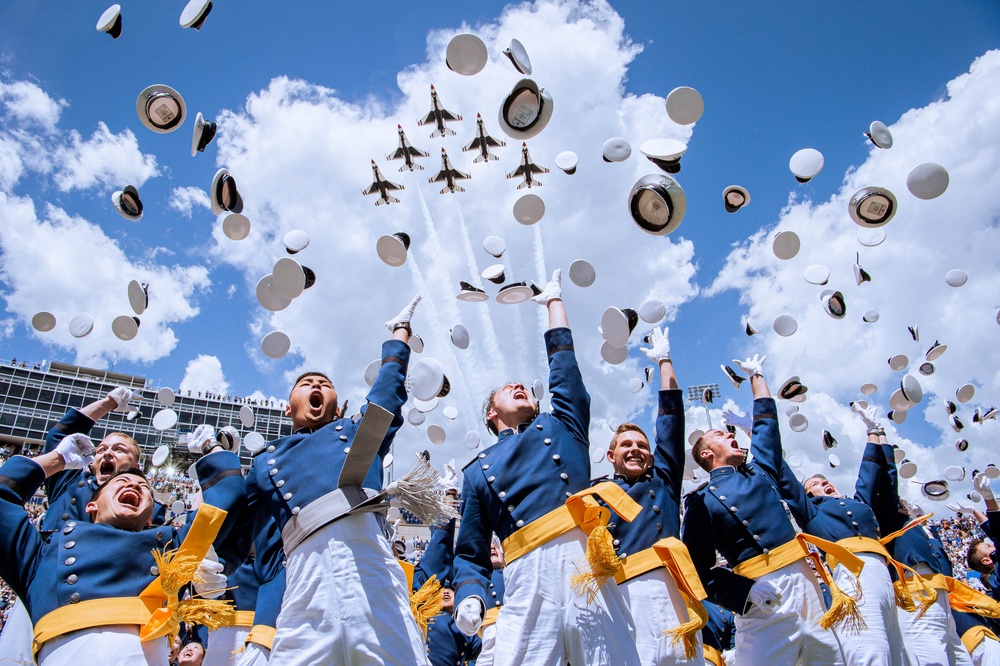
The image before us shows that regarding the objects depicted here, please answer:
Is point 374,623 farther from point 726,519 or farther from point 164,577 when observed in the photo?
point 726,519

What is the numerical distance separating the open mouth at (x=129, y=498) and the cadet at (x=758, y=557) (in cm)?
430

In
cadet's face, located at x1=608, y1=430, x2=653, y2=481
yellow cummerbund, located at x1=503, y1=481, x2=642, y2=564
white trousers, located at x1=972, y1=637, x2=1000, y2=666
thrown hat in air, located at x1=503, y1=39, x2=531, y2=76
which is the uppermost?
thrown hat in air, located at x1=503, y1=39, x2=531, y2=76

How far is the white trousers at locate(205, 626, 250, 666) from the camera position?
17.6 feet

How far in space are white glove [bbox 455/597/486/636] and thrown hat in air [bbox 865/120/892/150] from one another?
9276 millimetres

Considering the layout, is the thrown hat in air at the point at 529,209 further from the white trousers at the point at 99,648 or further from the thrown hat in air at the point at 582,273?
the white trousers at the point at 99,648

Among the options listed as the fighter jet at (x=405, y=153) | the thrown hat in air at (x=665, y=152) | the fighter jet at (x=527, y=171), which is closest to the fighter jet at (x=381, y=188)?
the fighter jet at (x=405, y=153)

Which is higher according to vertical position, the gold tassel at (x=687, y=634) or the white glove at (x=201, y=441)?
the white glove at (x=201, y=441)

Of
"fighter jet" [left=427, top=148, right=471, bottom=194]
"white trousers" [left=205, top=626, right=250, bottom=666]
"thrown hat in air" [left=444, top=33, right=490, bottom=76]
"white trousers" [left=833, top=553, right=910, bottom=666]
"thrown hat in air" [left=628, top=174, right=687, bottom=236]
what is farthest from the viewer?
"fighter jet" [left=427, top=148, right=471, bottom=194]

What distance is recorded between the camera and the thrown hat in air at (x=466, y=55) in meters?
8.33

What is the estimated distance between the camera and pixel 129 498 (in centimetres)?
414

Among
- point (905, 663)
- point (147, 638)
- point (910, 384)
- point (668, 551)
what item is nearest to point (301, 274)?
point (147, 638)

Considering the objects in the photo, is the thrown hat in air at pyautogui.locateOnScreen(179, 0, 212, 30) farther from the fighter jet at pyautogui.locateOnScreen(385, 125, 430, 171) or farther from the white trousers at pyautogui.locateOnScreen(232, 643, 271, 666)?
the fighter jet at pyautogui.locateOnScreen(385, 125, 430, 171)

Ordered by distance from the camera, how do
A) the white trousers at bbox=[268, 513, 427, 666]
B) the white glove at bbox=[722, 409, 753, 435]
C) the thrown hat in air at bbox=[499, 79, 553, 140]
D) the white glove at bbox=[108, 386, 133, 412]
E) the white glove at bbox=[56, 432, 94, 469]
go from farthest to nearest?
1. the thrown hat in air at bbox=[499, 79, 553, 140]
2. the white glove at bbox=[722, 409, 753, 435]
3. the white glove at bbox=[108, 386, 133, 412]
4. the white glove at bbox=[56, 432, 94, 469]
5. the white trousers at bbox=[268, 513, 427, 666]

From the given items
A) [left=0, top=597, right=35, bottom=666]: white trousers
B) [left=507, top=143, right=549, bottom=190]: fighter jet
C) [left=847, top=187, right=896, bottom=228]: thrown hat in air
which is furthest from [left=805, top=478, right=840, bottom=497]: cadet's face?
[left=507, top=143, right=549, bottom=190]: fighter jet
